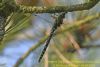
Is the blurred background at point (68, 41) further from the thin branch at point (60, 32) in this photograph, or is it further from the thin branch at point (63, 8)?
the thin branch at point (63, 8)

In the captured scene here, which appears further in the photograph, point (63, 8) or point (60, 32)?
point (60, 32)

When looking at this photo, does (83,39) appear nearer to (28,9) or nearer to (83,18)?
(83,18)

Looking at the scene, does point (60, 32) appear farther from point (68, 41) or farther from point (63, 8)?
point (63, 8)

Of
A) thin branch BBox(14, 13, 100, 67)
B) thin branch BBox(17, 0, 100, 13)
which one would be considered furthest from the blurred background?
thin branch BBox(17, 0, 100, 13)

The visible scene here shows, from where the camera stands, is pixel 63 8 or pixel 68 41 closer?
pixel 63 8

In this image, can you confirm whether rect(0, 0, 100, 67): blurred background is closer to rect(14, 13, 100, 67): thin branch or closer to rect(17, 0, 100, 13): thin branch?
rect(14, 13, 100, 67): thin branch

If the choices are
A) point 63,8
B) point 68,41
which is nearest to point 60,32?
point 68,41

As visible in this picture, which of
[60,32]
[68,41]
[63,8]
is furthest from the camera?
[68,41]

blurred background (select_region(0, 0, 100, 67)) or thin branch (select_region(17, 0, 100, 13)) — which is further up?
thin branch (select_region(17, 0, 100, 13))

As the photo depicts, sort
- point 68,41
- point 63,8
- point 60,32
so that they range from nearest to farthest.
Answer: point 63,8 → point 60,32 → point 68,41

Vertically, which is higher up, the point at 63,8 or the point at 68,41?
the point at 63,8

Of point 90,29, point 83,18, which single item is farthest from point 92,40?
point 83,18
